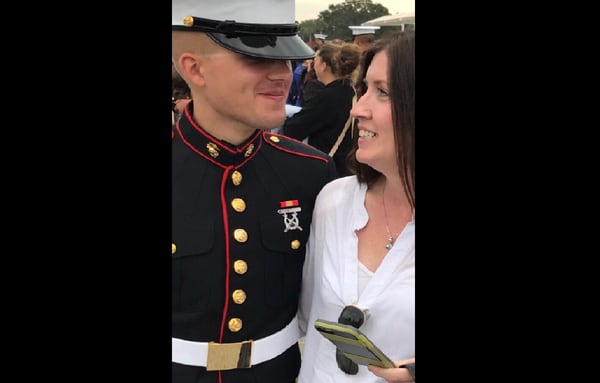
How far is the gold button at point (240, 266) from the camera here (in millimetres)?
1672

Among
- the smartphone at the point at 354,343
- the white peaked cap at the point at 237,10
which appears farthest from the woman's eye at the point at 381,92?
the smartphone at the point at 354,343

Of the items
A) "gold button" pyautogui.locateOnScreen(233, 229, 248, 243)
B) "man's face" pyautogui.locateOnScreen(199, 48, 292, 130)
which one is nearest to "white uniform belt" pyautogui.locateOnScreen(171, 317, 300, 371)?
"gold button" pyautogui.locateOnScreen(233, 229, 248, 243)

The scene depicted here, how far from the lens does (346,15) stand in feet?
3.68

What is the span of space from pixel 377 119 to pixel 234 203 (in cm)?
47

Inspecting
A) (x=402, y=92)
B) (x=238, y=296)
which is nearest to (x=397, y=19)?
(x=402, y=92)

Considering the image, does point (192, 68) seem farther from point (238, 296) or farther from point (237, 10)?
point (238, 296)

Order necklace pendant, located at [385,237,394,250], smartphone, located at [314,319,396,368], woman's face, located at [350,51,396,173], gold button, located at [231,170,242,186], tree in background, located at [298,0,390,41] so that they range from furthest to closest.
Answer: gold button, located at [231,170,242,186] < necklace pendant, located at [385,237,394,250] < woman's face, located at [350,51,396,173] < smartphone, located at [314,319,396,368] < tree in background, located at [298,0,390,41]

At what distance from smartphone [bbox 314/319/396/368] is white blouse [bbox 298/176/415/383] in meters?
0.10

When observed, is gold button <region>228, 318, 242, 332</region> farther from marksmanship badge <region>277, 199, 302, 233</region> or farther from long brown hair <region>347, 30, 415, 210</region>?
long brown hair <region>347, 30, 415, 210</region>

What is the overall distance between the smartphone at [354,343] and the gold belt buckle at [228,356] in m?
0.34

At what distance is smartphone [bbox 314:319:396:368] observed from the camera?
1372 mm
